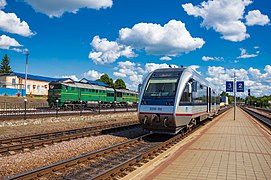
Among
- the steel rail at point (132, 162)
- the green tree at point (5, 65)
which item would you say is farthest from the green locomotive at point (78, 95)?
the green tree at point (5, 65)

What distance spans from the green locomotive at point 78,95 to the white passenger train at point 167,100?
47.1 ft

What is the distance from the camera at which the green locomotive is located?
104 ft

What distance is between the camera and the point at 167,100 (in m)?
11.5

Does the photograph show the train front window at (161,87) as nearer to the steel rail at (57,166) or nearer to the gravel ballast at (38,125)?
the steel rail at (57,166)

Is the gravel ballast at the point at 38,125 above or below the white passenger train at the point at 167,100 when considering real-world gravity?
below

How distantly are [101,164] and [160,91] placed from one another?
5.24 metres

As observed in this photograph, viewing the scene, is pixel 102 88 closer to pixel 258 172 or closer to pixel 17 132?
pixel 17 132

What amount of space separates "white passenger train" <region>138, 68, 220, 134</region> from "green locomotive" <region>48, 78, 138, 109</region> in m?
14.4

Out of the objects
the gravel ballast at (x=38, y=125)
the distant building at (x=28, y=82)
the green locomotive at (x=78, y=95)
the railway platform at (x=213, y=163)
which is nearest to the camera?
the railway platform at (x=213, y=163)

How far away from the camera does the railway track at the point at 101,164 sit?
6418mm

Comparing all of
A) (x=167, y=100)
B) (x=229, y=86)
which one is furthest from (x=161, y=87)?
(x=229, y=86)

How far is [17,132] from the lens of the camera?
1422cm

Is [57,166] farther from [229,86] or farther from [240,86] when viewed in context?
[240,86]

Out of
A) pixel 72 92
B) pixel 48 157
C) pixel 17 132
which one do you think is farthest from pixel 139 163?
pixel 72 92
